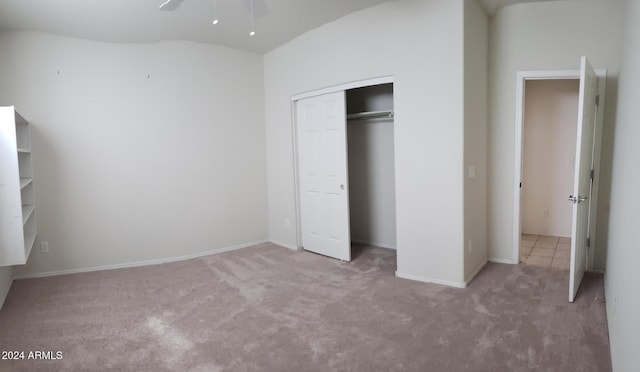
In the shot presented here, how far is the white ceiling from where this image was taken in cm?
342

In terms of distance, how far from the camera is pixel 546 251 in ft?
14.7

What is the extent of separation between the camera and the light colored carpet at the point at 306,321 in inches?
92.6

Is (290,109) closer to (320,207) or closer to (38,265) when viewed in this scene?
(320,207)

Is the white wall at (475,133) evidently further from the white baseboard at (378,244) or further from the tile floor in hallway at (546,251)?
the white baseboard at (378,244)

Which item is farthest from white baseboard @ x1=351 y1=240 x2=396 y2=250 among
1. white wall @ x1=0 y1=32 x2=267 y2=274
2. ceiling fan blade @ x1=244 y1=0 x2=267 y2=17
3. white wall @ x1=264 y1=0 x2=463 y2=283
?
ceiling fan blade @ x1=244 y1=0 x2=267 y2=17

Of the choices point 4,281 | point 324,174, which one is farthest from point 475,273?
point 4,281

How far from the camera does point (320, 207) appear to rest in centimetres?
460

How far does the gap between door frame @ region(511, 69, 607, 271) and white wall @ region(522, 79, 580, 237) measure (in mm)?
1314

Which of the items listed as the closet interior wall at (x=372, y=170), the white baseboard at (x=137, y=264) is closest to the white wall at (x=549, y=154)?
the closet interior wall at (x=372, y=170)

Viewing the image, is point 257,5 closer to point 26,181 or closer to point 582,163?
point 582,163

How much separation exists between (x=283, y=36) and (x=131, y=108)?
6.54 feet

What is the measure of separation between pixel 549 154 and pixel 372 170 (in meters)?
2.45

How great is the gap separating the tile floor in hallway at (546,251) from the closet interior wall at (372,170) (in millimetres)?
1563

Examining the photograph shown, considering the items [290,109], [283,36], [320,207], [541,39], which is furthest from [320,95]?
[541,39]
